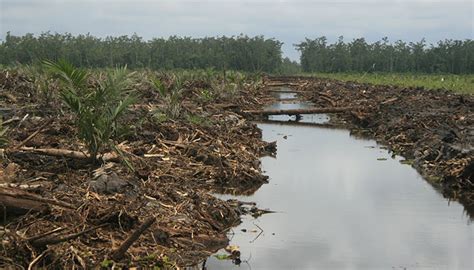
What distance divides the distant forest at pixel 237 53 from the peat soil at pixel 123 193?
47292mm

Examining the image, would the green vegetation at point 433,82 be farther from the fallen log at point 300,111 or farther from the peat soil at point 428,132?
the fallen log at point 300,111

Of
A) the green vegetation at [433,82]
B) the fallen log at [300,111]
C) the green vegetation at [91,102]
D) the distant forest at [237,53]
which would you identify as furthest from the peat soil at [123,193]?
the distant forest at [237,53]

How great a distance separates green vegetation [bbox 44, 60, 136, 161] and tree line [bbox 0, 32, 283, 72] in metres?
39.3

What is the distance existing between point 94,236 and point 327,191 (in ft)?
15.9

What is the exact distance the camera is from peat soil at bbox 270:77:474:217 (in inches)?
374

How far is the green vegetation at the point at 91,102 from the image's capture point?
7.22 m

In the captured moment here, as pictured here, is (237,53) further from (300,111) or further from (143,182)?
(143,182)

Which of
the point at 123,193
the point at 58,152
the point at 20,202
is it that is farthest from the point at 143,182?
the point at 20,202

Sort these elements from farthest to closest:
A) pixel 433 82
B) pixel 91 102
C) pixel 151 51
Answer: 1. pixel 151 51
2. pixel 433 82
3. pixel 91 102

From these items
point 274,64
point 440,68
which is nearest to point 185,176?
point 440,68

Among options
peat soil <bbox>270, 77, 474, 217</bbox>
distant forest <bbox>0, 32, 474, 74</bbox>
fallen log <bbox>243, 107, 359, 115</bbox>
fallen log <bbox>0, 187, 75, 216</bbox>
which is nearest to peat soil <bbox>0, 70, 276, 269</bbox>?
fallen log <bbox>0, 187, 75, 216</bbox>

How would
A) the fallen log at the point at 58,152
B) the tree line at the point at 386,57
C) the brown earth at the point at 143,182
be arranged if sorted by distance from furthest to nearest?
1. the tree line at the point at 386,57
2. the fallen log at the point at 58,152
3. the brown earth at the point at 143,182

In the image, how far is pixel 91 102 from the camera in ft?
24.6

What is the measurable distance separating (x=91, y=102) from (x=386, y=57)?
74.0m
